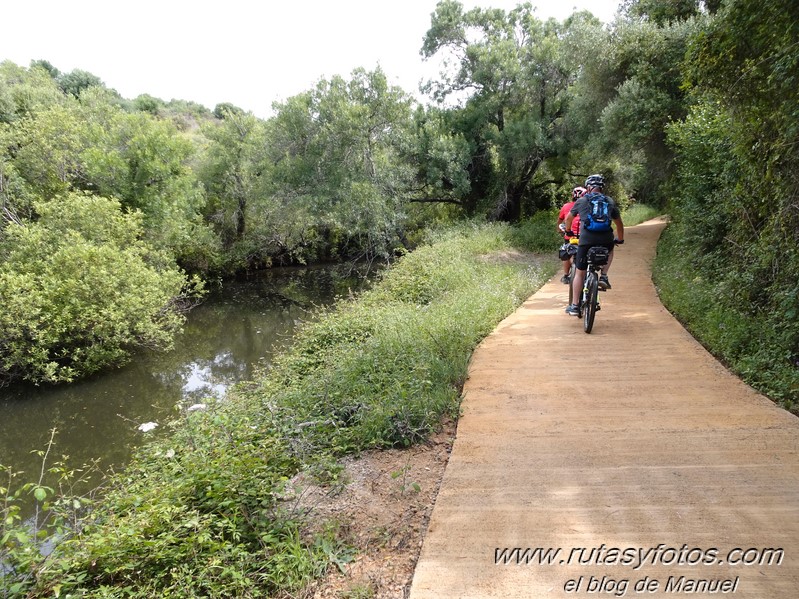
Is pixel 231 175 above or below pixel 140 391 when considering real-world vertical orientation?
above

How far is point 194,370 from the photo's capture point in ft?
43.1

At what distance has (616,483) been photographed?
342 centimetres

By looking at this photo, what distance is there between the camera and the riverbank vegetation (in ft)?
11.5

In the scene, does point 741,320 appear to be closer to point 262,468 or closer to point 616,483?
point 616,483

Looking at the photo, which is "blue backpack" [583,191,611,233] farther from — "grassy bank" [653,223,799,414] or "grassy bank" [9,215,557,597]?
"grassy bank" [9,215,557,597]

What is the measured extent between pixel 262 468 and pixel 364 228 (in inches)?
680

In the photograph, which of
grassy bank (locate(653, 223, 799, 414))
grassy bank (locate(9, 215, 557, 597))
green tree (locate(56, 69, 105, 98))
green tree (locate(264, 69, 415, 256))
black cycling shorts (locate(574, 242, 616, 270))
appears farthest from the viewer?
green tree (locate(56, 69, 105, 98))

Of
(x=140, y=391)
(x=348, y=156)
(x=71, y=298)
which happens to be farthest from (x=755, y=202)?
(x=348, y=156)

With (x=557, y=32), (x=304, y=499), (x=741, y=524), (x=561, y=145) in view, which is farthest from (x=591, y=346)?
(x=557, y=32)

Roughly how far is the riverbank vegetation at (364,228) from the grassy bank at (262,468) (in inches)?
0.9

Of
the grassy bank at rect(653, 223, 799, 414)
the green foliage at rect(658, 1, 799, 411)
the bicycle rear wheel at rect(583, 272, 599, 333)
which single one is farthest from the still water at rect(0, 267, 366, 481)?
the green foliage at rect(658, 1, 799, 411)

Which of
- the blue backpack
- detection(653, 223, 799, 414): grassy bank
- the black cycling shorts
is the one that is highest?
the blue backpack

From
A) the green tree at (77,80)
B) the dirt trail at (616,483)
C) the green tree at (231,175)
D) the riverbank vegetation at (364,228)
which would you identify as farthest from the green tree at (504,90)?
the green tree at (77,80)

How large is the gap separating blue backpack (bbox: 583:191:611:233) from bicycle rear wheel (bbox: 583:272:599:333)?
0.62 meters
